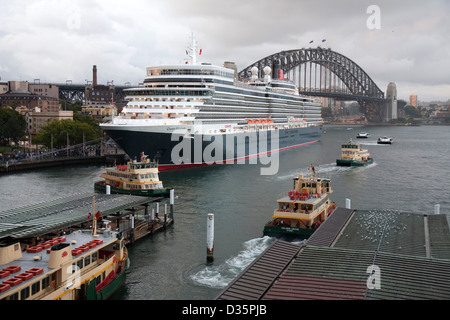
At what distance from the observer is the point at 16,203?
3903 centimetres

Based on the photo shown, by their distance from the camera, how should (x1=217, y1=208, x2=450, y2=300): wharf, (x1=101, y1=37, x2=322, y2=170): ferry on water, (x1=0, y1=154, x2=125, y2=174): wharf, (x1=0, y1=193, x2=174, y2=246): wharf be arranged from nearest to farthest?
(x1=217, y1=208, x2=450, y2=300): wharf → (x1=0, y1=193, x2=174, y2=246): wharf → (x1=101, y1=37, x2=322, y2=170): ferry on water → (x1=0, y1=154, x2=125, y2=174): wharf

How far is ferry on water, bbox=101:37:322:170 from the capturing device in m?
55.2

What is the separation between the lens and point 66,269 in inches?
702

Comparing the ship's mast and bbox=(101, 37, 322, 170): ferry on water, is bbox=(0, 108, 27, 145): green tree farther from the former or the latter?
the ship's mast

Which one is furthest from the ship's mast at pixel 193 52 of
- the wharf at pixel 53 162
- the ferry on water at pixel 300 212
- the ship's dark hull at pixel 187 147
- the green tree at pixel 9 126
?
the ferry on water at pixel 300 212

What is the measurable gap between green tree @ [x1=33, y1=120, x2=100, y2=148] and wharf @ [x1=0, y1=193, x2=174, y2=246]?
45665mm

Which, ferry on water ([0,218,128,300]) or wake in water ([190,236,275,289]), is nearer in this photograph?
ferry on water ([0,218,128,300])

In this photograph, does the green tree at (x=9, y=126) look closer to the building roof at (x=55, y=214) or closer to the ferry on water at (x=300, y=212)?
the building roof at (x=55, y=214)

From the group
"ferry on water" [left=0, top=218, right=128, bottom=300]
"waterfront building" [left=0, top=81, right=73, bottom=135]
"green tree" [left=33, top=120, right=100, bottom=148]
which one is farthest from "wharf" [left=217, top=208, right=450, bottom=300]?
"waterfront building" [left=0, top=81, right=73, bottom=135]

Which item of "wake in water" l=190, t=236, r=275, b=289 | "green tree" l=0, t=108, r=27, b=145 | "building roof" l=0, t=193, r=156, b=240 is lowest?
"wake in water" l=190, t=236, r=275, b=289

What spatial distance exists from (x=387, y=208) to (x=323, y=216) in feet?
35.1
